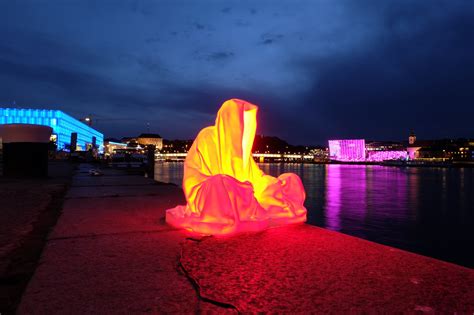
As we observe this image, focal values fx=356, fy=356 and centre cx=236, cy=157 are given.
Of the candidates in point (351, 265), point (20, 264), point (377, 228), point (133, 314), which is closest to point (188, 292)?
point (133, 314)

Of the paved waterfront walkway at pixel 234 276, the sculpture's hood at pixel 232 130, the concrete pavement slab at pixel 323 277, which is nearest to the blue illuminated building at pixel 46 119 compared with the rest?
the sculpture's hood at pixel 232 130

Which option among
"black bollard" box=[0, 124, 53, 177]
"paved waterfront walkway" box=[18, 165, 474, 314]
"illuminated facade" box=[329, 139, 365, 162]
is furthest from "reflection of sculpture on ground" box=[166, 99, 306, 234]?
"illuminated facade" box=[329, 139, 365, 162]

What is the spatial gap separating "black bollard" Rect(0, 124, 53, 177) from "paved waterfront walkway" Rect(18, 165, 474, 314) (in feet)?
49.0

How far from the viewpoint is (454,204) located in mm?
20281

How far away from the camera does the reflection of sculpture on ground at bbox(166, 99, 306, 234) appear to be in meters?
6.30

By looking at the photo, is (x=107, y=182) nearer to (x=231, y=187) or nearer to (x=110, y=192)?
(x=110, y=192)

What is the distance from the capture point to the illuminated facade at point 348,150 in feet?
466

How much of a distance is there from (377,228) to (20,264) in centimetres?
1101

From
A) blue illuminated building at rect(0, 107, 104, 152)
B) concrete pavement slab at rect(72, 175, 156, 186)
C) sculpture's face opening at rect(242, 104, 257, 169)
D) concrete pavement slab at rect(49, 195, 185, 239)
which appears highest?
blue illuminated building at rect(0, 107, 104, 152)

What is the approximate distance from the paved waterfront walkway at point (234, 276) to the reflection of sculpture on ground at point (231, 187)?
0.44 m

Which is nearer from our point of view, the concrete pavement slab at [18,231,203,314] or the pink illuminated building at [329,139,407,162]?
the concrete pavement slab at [18,231,203,314]

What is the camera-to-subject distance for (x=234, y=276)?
406 centimetres

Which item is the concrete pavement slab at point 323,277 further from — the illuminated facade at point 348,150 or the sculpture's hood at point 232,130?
the illuminated facade at point 348,150

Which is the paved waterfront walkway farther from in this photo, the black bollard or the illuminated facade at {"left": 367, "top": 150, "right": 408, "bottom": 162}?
the illuminated facade at {"left": 367, "top": 150, "right": 408, "bottom": 162}
